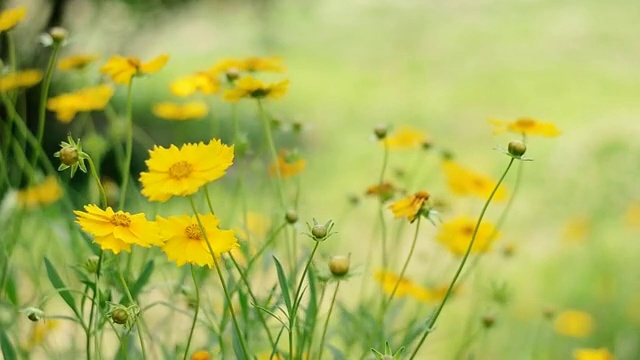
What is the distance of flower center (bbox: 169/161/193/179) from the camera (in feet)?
1.78

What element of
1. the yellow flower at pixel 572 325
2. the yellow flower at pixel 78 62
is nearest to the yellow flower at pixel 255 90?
the yellow flower at pixel 78 62

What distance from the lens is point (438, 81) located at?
183 inches

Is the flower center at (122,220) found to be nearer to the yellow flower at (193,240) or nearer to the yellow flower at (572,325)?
the yellow flower at (193,240)

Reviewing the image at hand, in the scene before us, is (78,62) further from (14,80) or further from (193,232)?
(193,232)

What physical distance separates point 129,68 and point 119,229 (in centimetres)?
24

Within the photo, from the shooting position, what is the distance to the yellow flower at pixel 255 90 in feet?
2.43

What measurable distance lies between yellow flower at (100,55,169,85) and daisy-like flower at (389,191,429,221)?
0.73 ft

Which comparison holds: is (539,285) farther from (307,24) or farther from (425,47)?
(307,24)

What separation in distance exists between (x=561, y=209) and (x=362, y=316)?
2.01 metres

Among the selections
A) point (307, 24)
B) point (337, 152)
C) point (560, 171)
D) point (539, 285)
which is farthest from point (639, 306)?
point (307, 24)

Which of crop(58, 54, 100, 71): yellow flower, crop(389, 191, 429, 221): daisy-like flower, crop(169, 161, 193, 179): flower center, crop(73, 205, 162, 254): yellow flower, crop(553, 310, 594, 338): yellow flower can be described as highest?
crop(169, 161, 193, 179): flower center

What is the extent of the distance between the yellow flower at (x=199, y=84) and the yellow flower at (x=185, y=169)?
29 centimetres

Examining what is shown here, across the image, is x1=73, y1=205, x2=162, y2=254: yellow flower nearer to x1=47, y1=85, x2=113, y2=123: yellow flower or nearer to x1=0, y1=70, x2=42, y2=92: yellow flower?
x1=47, y1=85, x2=113, y2=123: yellow flower

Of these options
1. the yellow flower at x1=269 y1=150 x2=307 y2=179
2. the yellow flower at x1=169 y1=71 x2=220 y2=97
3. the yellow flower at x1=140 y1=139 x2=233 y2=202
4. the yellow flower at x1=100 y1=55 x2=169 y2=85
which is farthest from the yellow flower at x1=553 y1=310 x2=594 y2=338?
the yellow flower at x1=140 y1=139 x2=233 y2=202
